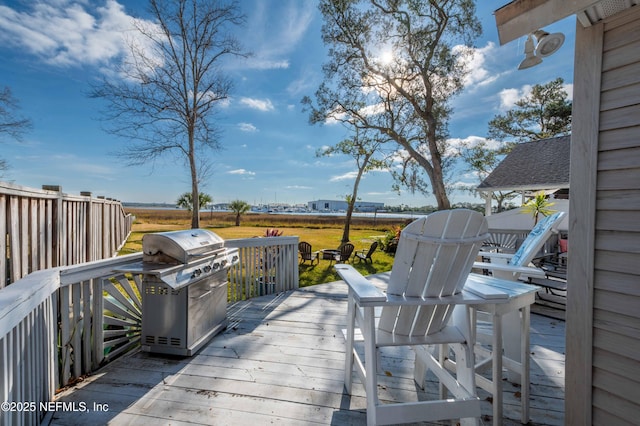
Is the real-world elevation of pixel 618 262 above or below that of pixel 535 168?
below

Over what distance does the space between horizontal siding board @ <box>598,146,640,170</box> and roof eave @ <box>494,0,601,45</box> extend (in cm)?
80

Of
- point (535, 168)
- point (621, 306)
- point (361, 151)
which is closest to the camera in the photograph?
point (621, 306)

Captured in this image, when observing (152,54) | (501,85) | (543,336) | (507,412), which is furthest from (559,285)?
(152,54)

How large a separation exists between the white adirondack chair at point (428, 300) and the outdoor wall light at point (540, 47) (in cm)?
144

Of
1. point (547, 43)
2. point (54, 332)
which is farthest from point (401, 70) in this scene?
point (54, 332)

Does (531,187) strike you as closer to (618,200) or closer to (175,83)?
(618,200)

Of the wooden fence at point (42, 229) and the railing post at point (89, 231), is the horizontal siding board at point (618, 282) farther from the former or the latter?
the railing post at point (89, 231)

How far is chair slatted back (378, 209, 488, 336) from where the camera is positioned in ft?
5.12

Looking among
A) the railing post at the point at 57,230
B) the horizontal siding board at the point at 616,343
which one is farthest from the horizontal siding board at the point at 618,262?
the railing post at the point at 57,230

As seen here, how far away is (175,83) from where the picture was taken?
8.85 m

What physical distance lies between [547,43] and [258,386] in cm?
346

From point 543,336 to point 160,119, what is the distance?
34.7 feet

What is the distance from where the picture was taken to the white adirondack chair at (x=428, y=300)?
5.14 ft

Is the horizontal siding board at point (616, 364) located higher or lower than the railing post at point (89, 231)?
lower
